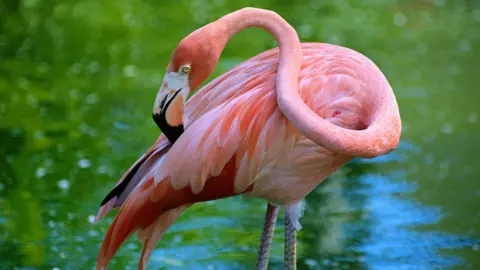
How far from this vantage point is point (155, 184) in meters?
3.45

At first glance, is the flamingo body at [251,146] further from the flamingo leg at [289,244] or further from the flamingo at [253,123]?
the flamingo leg at [289,244]

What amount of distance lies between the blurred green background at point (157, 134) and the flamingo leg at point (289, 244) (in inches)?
29.4

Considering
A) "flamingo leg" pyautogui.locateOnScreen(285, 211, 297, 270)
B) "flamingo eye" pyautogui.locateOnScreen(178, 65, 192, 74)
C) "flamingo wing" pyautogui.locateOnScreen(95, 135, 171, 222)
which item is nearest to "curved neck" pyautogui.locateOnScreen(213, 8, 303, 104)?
"flamingo eye" pyautogui.locateOnScreen(178, 65, 192, 74)

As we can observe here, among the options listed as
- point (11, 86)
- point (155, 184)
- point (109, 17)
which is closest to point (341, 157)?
point (155, 184)

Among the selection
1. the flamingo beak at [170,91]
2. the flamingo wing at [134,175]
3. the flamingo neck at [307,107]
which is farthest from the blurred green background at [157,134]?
the flamingo beak at [170,91]

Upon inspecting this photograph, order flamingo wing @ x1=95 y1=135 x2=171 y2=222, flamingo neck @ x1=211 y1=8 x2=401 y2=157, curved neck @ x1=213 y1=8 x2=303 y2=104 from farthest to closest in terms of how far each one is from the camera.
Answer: flamingo wing @ x1=95 y1=135 x2=171 y2=222
curved neck @ x1=213 y1=8 x2=303 y2=104
flamingo neck @ x1=211 y1=8 x2=401 y2=157

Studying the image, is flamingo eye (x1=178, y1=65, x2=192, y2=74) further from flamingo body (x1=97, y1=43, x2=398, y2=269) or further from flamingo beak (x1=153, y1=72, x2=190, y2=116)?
flamingo body (x1=97, y1=43, x2=398, y2=269)

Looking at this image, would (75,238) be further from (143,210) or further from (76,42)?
(76,42)

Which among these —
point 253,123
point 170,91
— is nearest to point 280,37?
point 253,123

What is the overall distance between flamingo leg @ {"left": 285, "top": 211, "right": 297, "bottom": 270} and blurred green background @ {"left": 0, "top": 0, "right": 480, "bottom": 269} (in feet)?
2.45

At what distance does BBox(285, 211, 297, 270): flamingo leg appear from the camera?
3725mm

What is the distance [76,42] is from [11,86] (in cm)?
127

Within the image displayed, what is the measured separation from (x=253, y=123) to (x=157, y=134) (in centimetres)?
307

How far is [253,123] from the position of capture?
3.37 m
